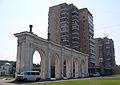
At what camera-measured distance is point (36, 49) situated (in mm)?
32094

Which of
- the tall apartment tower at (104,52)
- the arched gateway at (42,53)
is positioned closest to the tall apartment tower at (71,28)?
the tall apartment tower at (104,52)

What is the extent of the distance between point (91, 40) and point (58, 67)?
158 feet

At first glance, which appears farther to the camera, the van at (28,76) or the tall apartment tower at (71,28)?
the tall apartment tower at (71,28)

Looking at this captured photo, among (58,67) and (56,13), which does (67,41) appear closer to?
(56,13)

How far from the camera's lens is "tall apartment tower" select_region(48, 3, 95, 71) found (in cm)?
7838

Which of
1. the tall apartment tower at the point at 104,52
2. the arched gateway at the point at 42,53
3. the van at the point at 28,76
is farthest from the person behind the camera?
the tall apartment tower at the point at 104,52

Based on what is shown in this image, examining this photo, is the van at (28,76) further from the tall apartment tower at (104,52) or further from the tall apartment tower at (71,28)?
the tall apartment tower at (104,52)

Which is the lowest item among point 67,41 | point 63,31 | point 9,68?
point 9,68

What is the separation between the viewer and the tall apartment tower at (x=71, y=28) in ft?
257

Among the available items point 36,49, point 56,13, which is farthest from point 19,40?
point 56,13

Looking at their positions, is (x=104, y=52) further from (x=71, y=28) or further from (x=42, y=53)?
(x=42, y=53)

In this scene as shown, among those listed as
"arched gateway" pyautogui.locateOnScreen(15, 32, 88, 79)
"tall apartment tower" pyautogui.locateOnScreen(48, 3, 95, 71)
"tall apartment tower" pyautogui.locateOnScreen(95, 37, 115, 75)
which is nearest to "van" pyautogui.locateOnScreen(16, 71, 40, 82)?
"arched gateway" pyautogui.locateOnScreen(15, 32, 88, 79)

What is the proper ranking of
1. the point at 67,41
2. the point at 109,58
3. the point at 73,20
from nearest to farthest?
the point at 67,41
the point at 73,20
the point at 109,58

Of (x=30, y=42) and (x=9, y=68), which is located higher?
(x=30, y=42)
